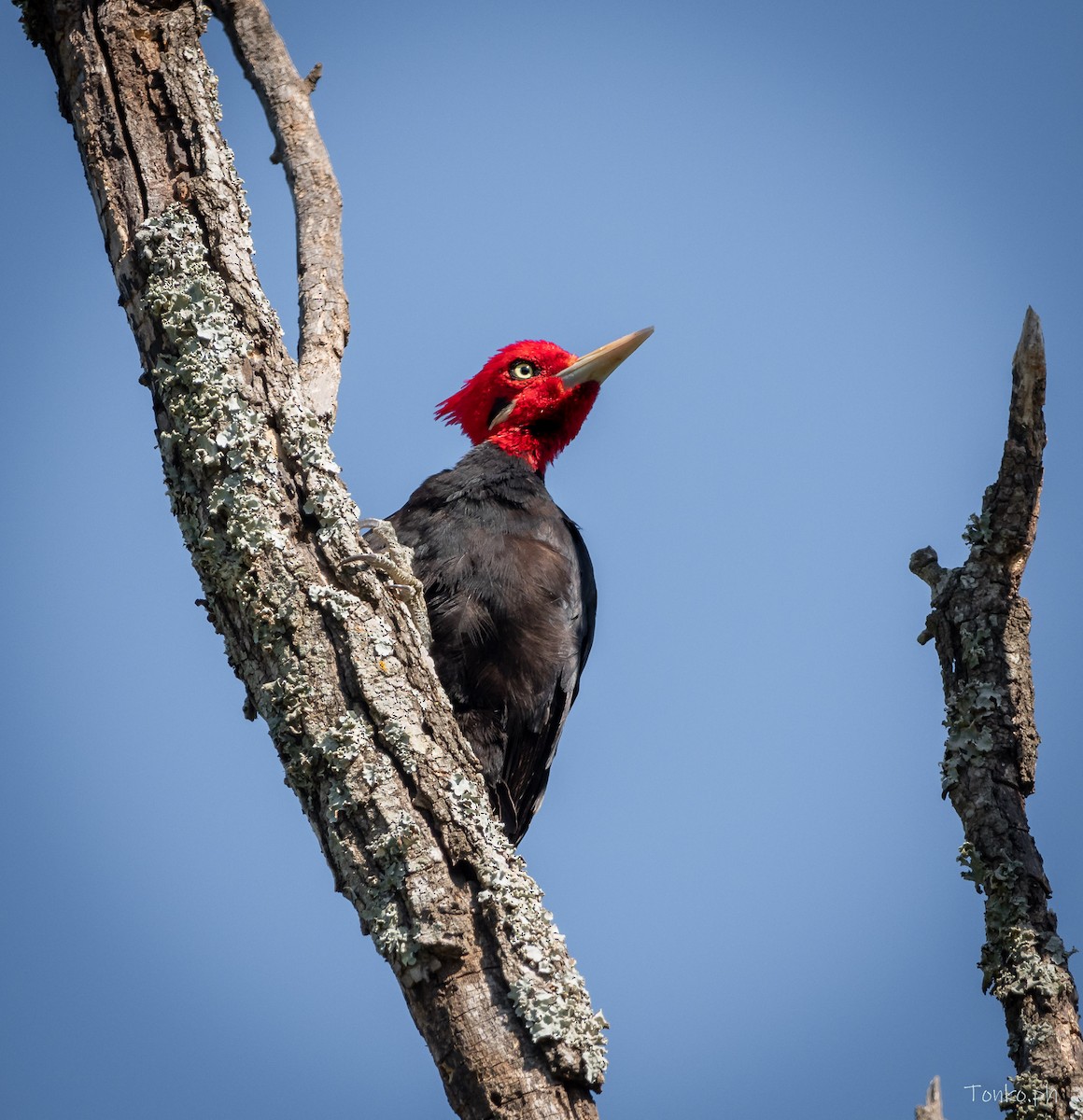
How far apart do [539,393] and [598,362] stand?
37cm

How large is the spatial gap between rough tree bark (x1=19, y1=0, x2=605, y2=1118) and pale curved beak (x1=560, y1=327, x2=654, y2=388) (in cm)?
244

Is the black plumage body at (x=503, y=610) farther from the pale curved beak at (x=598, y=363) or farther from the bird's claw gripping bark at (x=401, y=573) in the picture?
the pale curved beak at (x=598, y=363)

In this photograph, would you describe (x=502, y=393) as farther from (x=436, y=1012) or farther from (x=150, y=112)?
(x=436, y=1012)

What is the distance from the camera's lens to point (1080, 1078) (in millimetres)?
2578

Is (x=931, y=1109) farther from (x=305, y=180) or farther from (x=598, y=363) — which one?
(x=598, y=363)

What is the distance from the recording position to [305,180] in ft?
12.6

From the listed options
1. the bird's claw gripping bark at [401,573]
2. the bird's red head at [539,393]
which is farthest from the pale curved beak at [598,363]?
the bird's claw gripping bark at [401,573]

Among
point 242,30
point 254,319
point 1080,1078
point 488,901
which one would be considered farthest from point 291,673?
point 242,30

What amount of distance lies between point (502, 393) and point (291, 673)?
3318 millimetres

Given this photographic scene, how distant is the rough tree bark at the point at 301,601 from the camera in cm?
232

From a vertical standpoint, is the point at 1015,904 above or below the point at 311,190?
below

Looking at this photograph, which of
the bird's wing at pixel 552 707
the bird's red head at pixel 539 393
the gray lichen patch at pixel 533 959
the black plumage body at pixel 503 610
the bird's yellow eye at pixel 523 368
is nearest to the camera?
the gray lichen patch at pixel 533 959

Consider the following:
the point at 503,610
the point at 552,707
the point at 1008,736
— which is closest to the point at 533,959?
the point at 1008,736

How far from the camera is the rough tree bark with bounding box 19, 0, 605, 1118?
2.32m
